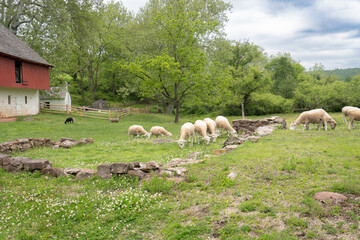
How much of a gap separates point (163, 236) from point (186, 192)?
6.73ft

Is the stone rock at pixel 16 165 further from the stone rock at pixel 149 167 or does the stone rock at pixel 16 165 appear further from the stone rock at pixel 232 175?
the stone rock at pixel 232 175

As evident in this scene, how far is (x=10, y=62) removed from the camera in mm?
32031

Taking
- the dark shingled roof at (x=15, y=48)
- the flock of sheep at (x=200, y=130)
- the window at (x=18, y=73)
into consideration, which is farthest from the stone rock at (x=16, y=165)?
the window at (x=18, y=73)

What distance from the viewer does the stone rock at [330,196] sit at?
584cm

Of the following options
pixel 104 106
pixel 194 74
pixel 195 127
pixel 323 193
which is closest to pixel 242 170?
pixel 323 193

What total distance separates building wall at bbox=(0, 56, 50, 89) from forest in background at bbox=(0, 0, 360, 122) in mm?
2571

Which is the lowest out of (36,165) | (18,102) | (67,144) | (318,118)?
(67,144)

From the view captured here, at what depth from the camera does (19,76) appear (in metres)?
34.4

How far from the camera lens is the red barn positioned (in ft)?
103

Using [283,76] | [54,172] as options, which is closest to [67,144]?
[54,172]

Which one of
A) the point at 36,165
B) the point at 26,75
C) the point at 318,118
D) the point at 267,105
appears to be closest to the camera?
the point at 36,165

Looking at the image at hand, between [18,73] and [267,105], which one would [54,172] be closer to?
[18,73]

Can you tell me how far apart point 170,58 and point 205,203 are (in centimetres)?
3033

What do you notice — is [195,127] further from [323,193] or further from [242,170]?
[323,193]
